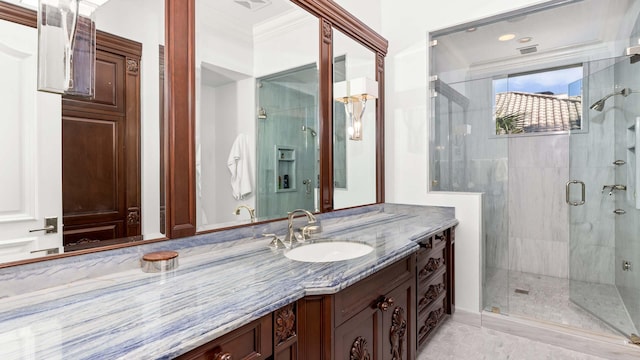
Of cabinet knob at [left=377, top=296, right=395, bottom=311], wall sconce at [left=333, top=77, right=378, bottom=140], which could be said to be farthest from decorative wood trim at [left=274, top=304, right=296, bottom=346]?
wall sconce at [left=333, top=77, right=378, bottom=140]

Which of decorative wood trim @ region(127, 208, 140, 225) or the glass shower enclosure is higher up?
the glass shower enclosure

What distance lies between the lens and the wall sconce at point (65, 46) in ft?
3.25

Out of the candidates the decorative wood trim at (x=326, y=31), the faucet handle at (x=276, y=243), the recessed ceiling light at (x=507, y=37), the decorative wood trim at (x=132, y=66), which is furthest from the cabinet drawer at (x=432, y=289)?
the recessed ceiling light at (x=507, y=37)

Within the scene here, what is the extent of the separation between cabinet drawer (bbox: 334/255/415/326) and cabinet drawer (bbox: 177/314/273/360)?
0.31 meters

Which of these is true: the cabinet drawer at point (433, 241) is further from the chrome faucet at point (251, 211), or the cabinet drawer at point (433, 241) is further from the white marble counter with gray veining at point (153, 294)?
the chrome faucet at point (251, 211)

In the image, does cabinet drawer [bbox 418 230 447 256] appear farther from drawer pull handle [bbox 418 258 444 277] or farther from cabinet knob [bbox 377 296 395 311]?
cabinet knob [bbox 377 296 395 311]

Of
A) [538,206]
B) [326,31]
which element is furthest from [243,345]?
[538,206]

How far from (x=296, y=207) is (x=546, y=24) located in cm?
255

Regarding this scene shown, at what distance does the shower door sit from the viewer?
2.41m

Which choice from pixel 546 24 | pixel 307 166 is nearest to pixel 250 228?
pixel 307 166

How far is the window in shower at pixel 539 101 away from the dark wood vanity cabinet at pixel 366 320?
80.9 inches

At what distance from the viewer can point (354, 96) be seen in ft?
8.02

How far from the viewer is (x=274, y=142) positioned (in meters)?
2.04

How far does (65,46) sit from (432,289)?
229 centimetres
